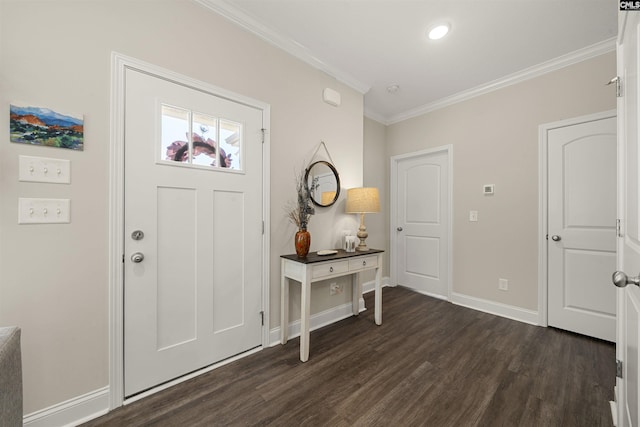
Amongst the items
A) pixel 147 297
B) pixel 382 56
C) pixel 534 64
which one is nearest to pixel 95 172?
pixel 147 297

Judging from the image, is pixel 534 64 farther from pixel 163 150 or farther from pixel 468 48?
pixel 163 150

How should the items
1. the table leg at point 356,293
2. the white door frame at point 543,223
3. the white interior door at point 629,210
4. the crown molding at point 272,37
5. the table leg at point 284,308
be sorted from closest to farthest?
the white interior door at point 629,210 → the crown molding at point 272,37 → the table leg at point 284,308 → the white door frame at point 543,223 → the table leg at point 356,293

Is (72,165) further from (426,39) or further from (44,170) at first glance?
(426,39)

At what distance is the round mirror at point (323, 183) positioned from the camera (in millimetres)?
2385

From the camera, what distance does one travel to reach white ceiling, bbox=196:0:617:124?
181 cm

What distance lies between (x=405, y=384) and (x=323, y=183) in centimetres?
178

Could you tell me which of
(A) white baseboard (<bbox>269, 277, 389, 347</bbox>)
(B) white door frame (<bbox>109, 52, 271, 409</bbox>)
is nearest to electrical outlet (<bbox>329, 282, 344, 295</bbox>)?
(A) white baseboard (<bbox>269, 277, 389, 347</bbox>)

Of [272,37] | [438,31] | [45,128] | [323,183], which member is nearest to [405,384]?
[323,183]

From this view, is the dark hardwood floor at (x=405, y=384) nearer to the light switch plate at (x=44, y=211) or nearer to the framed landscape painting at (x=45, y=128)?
the light switch plate at (x=44, y=211)

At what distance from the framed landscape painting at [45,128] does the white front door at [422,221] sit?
3516 mm

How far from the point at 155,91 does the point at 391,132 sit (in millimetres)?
3215

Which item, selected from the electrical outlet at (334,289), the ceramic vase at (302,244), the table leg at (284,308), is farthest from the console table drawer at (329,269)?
the electrical outlet at (334,289)

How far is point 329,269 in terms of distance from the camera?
82.0 inches

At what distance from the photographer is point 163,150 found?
5.19ft
